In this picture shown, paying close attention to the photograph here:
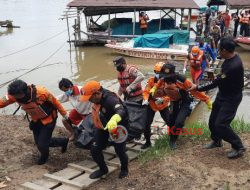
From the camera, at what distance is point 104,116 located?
455 centimetres

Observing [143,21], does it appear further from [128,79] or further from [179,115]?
[179,115]

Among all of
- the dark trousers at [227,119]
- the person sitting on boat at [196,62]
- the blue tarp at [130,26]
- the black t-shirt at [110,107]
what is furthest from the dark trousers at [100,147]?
the blue tarp at [130,26]

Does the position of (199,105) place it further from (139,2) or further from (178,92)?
(139,2)

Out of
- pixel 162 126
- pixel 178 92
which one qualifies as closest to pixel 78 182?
pixel 178 92

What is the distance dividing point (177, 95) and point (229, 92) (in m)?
0.94

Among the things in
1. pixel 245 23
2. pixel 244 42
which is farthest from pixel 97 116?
pixel 245 23

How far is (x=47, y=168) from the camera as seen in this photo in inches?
216

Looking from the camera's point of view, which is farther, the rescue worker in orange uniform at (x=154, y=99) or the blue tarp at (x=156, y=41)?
the blue tarp at (x=156, y=41)

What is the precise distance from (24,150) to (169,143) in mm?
2600

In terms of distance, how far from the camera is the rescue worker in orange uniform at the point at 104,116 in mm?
4238

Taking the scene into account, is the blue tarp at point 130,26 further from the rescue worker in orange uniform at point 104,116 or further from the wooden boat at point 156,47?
the rescue worker in orange uniform at point 104,116

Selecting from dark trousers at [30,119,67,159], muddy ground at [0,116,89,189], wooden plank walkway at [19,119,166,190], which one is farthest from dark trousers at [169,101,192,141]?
dark trousers at [30,119,67,159]

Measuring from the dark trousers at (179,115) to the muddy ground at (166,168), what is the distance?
336 mm

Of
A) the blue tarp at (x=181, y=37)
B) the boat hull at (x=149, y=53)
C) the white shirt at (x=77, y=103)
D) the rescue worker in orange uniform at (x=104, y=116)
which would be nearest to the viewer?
the rescue worker in orange uniform at (x=104, y=116)
